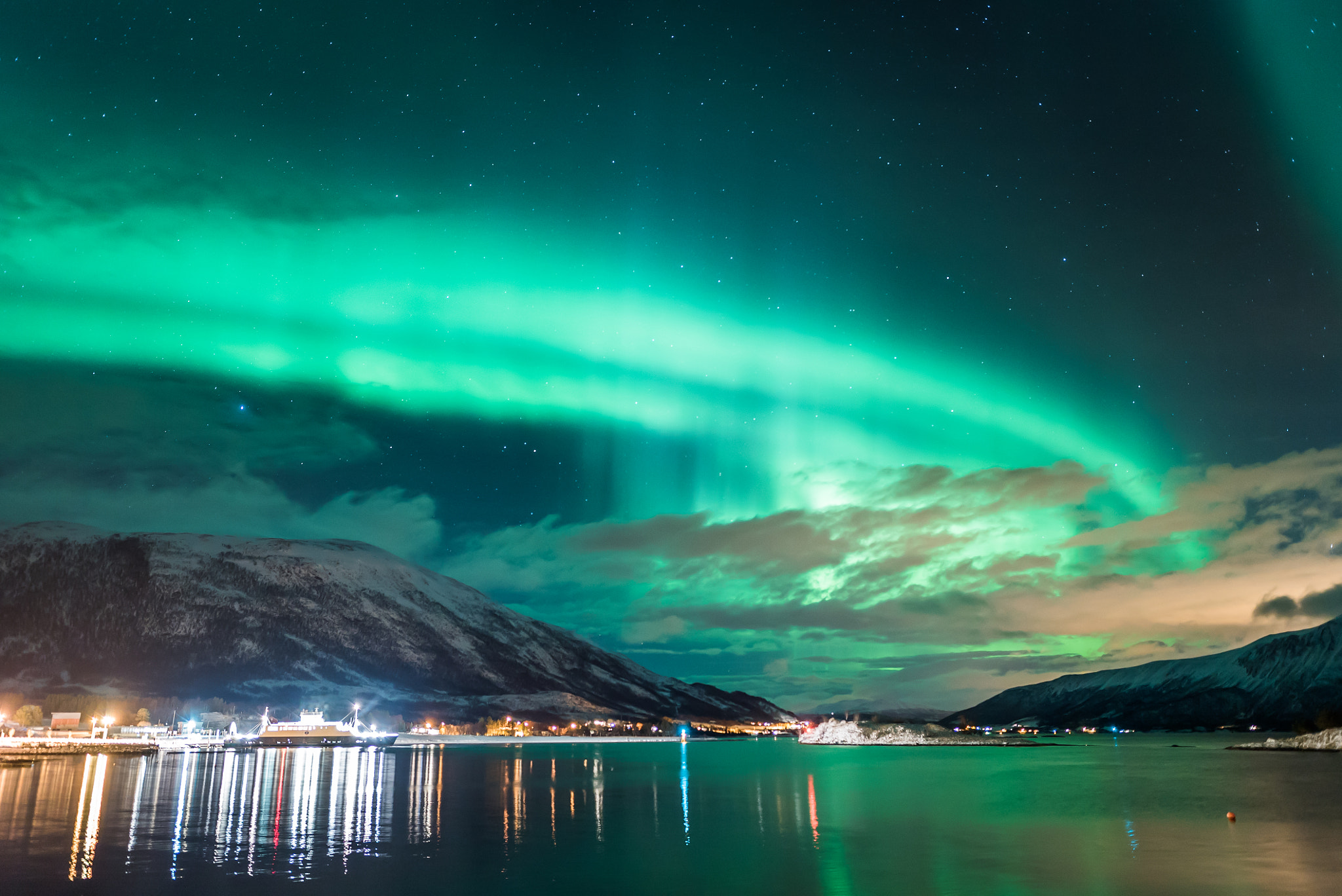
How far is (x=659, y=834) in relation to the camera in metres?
57.0

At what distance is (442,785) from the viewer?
98375mm

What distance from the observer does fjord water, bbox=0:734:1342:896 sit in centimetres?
3947

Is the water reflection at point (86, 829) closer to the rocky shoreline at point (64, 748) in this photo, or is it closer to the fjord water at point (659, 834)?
the fjord water at point (659, 834)

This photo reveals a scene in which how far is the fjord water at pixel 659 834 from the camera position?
39.5 metres

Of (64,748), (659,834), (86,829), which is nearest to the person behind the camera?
(86,829)

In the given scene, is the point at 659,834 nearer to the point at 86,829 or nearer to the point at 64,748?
the point at 86,829

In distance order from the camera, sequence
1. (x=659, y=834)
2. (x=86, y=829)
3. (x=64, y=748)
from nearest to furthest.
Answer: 1. (x=86, y=829)
2. (x=659, y=834)
3. (x=64, y=748)

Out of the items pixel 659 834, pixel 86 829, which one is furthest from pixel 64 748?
pixel 659 834

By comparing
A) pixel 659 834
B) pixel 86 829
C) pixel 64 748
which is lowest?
pixel 659 834

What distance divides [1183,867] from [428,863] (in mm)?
35975

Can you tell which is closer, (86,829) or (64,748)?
(86,829)

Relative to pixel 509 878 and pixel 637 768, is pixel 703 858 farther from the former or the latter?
pixel 637 768

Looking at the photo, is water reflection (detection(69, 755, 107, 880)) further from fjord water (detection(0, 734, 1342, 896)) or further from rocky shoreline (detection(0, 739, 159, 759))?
rocky shoreline (detection(0, 739, 159, 759))

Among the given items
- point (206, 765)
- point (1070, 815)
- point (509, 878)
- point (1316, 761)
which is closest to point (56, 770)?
point (206, 765)
